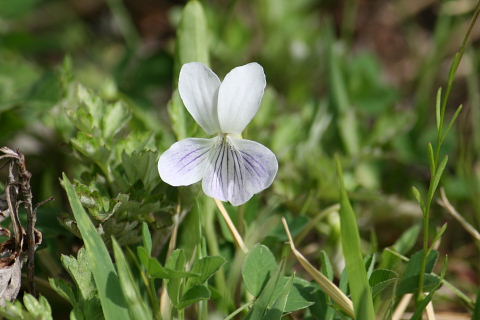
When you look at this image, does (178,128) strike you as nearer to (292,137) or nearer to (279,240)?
(279,240)

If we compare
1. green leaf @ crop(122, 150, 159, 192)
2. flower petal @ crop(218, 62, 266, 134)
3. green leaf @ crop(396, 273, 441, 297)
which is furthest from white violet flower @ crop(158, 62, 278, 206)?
green leaf @ crop(396, 273, 441, 297)

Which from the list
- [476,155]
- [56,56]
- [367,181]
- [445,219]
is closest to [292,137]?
[367,181]

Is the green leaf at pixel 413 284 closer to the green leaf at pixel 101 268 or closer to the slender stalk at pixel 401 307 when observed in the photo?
the slender stalk at pixel 401 307

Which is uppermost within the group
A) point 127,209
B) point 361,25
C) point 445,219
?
point 127,209

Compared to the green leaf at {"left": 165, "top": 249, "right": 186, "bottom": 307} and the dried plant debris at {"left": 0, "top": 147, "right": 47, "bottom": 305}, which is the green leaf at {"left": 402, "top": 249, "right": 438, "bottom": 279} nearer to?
the green leaf at {"left": 165, "top": 249, "right": 186, "bottom": 307}

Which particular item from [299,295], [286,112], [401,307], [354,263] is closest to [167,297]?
[299,295]
